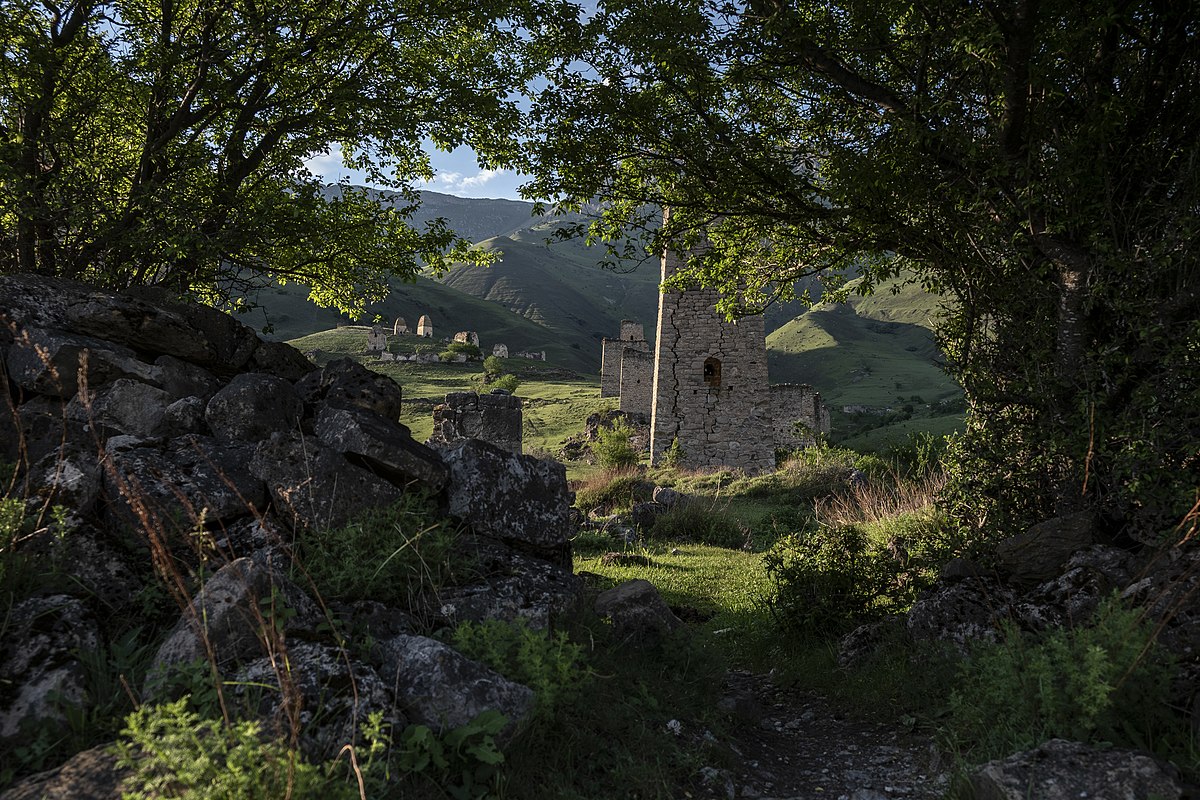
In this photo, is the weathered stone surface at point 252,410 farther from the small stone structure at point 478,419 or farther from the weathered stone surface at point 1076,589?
the small stone structure at point 478,419

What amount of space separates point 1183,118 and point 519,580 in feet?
20.0

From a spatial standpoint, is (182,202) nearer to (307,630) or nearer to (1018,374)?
(307,630)

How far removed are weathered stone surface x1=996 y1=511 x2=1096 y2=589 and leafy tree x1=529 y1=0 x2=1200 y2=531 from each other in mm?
279

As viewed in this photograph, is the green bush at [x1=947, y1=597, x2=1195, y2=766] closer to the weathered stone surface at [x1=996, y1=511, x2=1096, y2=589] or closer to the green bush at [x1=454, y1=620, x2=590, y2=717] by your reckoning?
the weathered stone surface at [x1=996, y1=511, x2=1096, y2=589]

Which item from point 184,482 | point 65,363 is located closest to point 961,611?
point 184,482

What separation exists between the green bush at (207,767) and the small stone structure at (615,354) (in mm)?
42398

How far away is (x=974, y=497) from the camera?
232 inches

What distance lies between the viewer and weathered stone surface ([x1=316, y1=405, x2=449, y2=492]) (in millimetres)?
4605

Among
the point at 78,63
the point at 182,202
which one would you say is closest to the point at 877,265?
the point at 182,202

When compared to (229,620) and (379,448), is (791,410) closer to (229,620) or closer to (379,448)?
(379,448)

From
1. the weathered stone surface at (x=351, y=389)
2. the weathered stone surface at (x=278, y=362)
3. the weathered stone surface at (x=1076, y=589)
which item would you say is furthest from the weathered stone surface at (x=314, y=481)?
the weathered stone surface at (x=1076, y=589)

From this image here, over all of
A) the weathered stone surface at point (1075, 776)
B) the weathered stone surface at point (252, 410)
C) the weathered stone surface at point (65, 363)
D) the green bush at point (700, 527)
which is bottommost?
the green bush at point (700, 527)

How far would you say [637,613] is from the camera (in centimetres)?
501

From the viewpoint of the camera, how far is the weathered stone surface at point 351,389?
5.58 m
